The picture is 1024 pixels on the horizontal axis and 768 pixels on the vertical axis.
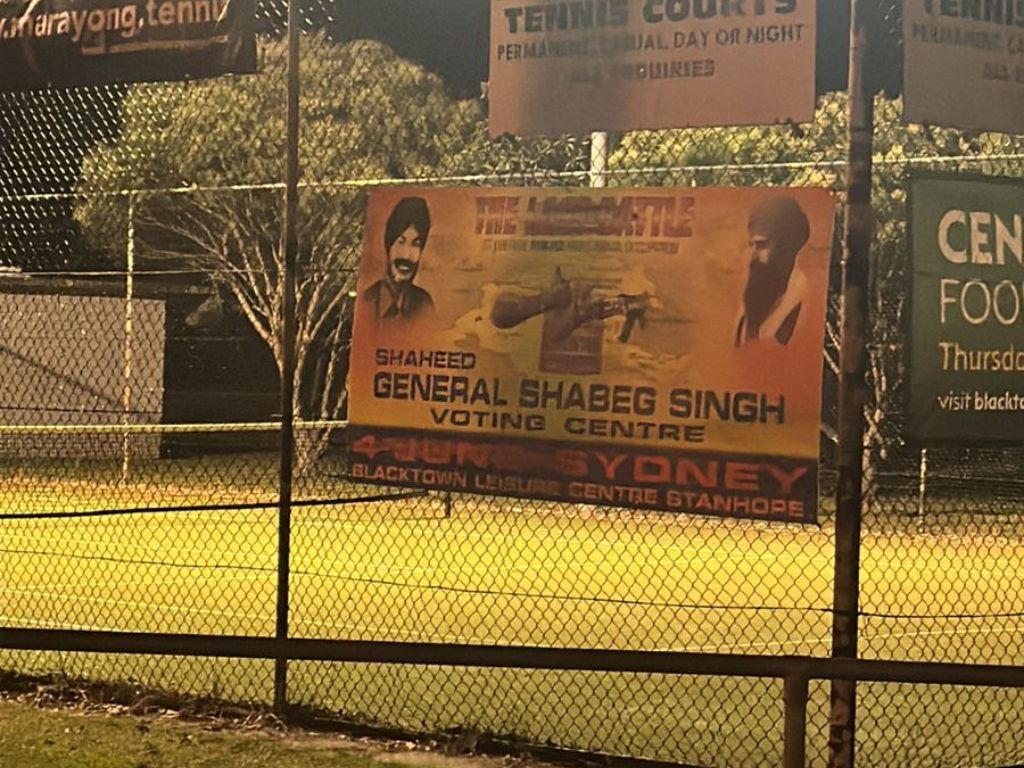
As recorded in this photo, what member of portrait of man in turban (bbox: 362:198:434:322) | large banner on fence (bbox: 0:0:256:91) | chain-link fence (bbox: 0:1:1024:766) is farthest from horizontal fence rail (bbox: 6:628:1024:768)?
large banner on fence (bbox: 0:0:256:91)

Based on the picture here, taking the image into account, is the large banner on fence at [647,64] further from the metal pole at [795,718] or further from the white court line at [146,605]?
the white court line at [146,605]

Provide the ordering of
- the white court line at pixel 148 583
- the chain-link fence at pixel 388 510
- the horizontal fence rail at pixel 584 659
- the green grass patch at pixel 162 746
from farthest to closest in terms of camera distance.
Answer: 1. the white court line at pixel 148 583
2. the chain-link fence at pixel 388 510
3. the green grass patch at pixel 162 746
4. the horizontal fence rail at pixel 584 659

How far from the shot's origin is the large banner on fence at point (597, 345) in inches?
262

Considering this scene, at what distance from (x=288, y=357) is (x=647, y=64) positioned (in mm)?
2166

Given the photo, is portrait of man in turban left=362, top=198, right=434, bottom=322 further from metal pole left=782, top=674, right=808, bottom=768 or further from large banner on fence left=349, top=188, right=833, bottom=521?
metal pole left=782, top=674, right=808, bottom=768

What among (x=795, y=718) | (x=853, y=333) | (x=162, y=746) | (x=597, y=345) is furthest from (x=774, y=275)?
(x=162, y=746)

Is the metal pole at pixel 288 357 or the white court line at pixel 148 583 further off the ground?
the metal pole at pixel 288 357

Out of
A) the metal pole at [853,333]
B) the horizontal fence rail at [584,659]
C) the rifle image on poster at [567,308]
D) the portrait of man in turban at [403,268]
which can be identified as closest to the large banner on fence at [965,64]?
the metal pole at [853,333]

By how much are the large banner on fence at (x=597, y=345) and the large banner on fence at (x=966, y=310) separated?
36cm

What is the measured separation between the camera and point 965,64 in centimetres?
684

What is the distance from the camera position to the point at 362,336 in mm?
7754

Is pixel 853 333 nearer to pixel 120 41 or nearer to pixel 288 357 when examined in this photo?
pixel 288 357

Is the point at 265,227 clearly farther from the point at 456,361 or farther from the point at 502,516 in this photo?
the point at 456,361

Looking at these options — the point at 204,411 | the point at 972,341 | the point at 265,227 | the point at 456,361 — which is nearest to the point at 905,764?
the point at 972,341
